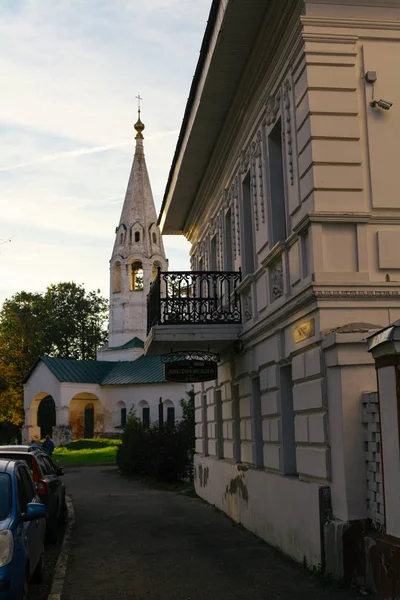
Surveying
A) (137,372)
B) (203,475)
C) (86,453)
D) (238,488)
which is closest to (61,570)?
(238,488)

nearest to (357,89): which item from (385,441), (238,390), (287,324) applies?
(287,324)

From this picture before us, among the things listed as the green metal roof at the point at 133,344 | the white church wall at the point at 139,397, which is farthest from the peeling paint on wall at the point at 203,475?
the green metal roof at the point at 133,344

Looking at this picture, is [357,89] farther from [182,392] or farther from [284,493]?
[182,392]

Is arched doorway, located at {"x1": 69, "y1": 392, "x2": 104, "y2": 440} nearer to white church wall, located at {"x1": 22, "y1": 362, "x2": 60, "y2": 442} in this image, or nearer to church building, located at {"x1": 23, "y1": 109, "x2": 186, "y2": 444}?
church building, located at {"x1": 23, "y1": 109, "x2": 186, "y2": 444}

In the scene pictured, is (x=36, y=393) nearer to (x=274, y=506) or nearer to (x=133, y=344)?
(x=133, y=344)

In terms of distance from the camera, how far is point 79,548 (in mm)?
12852

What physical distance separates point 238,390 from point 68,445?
4001cm

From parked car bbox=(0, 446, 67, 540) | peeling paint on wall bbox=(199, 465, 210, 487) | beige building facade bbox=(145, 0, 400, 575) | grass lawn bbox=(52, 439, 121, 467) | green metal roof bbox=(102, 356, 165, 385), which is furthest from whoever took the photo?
green metal roof bbox=(102, 356, 165, 385)

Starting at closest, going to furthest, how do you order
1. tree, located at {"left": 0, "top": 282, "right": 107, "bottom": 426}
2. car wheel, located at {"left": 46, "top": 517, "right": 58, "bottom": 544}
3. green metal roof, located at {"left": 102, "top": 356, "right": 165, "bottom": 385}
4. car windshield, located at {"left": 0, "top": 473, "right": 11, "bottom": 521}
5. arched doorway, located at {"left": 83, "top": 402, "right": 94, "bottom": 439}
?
car windshield, located at {"left": 0, "top": 473, "right": 11, "bottom": 521} → car wheel, located at {"left": 46, "top": 517, "right": 58, "bottom": 544} → green metal roof, located at {"left": 102, "top": 356, "right": 165, "bottom": 385} → arched doorway, located at {"left": 83, "top": 402, "right": 94, "bottom": 439} → tree, located at {"left": 0, "top": 282, "right": 107, "bottom": 426}

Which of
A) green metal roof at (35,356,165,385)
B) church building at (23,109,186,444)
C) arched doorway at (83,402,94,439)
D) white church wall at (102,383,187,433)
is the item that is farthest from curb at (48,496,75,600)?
arched doorway at (83,402,94,439)

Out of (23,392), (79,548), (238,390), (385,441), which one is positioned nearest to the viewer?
(385,441)

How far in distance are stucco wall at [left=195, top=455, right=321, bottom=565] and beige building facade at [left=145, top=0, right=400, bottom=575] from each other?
0.04 meters

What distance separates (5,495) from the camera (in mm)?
8383

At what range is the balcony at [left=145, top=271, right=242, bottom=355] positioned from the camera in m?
14.4
